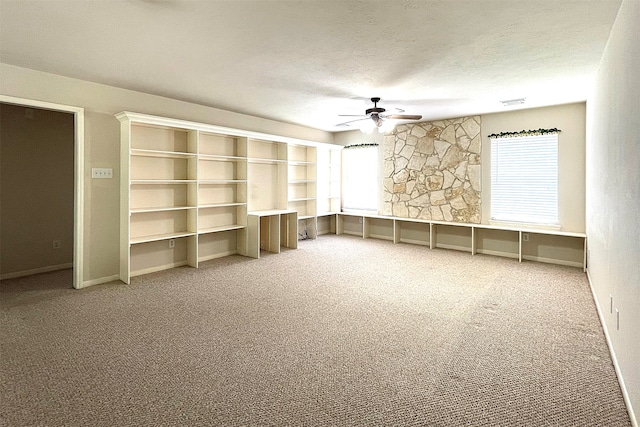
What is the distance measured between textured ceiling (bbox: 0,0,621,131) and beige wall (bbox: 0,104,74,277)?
1.52 m

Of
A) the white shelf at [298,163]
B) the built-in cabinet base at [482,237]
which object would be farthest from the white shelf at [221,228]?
the built-in cabinet base at [482,237]

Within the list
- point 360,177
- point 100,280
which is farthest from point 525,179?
point 100,280

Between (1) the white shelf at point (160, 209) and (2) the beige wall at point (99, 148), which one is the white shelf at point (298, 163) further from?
(2) the beige wall at point (99, 148)

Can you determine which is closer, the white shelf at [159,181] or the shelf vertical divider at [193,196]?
the white shelf at [159,181]

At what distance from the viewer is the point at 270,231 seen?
20.5 ft

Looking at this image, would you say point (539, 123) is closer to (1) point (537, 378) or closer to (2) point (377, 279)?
(2) point (377, 279)

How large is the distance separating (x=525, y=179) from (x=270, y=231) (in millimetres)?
4415

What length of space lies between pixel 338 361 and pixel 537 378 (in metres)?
1.27

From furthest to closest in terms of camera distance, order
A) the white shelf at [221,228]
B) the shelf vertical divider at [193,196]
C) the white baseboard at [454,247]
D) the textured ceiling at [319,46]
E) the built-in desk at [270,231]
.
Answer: the white baseboard at [454,247] < the built-in desk at [270,231] < the white shelf at [221,228] < the shelf vertical divider at [193,196] < the textured ceiling at [319,46]

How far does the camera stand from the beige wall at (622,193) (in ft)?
5.98

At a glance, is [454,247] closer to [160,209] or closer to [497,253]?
[497,253]

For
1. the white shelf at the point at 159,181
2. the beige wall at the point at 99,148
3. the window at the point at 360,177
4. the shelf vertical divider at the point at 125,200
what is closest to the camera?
the beige wall at the point at 99,148

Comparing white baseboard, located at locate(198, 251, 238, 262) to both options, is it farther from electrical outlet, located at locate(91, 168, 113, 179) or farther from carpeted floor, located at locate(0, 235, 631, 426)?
electrical outlet, located at locate(91, 168, 113, 179)

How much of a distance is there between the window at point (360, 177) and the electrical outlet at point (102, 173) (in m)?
→ 5.01
